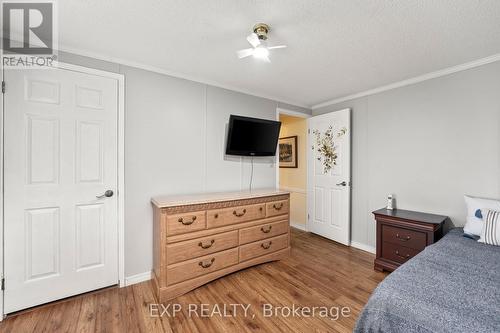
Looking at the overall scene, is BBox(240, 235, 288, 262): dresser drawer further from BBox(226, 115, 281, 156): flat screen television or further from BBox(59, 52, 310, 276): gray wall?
BBox(226, 115, 281, 156): flat screen television

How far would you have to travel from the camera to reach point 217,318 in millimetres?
1803

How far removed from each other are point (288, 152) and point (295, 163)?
0.99 ft

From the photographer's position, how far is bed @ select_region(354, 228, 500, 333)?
0.98m

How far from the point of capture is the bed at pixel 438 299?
3.23 ft

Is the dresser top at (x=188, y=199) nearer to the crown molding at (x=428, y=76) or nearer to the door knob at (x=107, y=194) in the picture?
the door knob at (x=107, y=194)

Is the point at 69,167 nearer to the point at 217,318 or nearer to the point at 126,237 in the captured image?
the point at 126,237

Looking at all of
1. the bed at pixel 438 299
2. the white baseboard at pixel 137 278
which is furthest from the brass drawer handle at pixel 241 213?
the bed at pixel 438 299

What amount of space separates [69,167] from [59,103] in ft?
1.89

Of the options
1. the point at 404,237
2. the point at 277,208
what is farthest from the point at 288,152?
the point at 404,237

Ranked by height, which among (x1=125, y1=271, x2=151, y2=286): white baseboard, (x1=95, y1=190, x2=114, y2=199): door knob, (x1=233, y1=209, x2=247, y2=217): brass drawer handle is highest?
(x1=95, y1=190, x2=114, y2=199): door knob

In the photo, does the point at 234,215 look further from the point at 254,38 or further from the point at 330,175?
the point at 330,175

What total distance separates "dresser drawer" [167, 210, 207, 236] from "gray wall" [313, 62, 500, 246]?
2.37m

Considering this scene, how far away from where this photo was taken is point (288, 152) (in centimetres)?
452

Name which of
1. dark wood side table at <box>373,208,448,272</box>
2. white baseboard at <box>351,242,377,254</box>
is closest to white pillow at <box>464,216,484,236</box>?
dark wood side table at <box>373,208,448,272</box>
